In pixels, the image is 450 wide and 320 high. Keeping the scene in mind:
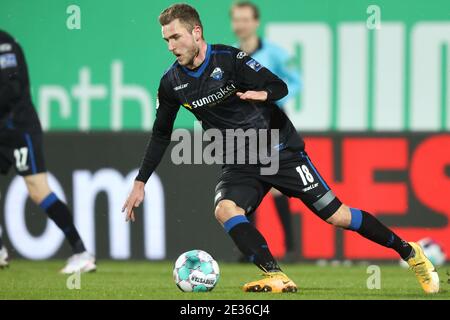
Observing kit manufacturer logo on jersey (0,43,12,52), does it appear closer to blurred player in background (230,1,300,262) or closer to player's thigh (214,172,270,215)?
blurred player in background (230,1,300,262)

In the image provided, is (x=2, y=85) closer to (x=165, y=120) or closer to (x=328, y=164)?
(x=165, y=120)

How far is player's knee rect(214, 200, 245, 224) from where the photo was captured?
7.44 metres

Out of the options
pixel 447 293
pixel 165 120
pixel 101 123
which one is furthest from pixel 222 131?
pixel 101 123

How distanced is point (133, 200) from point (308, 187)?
1.18 m

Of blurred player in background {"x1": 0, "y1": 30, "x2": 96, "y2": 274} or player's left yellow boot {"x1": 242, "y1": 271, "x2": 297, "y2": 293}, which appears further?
blurred player in background {"x1": 0, "y1": 30, "x2": 96, "y2": 274}

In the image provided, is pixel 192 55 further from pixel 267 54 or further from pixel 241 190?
pixel 267 54

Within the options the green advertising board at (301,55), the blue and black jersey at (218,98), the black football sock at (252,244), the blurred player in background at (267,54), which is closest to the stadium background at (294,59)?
the green advertising board at (301,55)

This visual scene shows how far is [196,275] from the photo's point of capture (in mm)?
7582

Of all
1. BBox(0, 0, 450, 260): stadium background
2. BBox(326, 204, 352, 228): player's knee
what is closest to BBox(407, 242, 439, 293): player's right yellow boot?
BBox(326, 204, 352, 228): player's knee

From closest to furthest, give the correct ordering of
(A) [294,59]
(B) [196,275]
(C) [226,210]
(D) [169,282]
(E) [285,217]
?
(C) [226,210]
(B) [196,275]
(D) [169,282]
(E) [285,217]
(A) [294,59]

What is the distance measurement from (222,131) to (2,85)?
2817 mm

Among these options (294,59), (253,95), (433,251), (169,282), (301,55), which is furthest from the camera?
(301,55)

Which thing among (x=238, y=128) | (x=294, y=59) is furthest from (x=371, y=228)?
(x=294, y=59)

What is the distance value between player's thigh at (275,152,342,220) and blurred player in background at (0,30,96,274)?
265 centimetres
